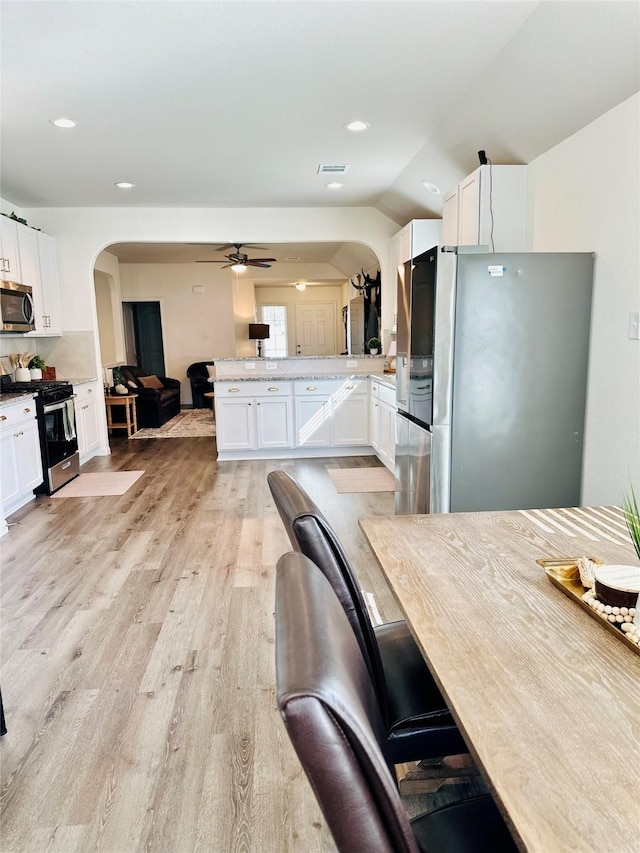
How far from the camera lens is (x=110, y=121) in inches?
134

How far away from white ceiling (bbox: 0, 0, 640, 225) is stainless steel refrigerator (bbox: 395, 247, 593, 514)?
34.6 inches

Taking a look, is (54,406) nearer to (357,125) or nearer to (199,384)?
(357,125)

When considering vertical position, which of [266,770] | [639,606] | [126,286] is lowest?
[266,770]

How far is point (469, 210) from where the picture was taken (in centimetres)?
362

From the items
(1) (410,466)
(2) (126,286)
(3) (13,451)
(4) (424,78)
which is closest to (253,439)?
(3) (13,451)

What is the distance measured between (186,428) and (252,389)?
8.30 ft

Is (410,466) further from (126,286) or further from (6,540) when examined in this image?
(126,286)

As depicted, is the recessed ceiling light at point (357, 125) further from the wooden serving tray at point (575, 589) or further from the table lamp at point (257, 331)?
the table lamp at point (257, 331)

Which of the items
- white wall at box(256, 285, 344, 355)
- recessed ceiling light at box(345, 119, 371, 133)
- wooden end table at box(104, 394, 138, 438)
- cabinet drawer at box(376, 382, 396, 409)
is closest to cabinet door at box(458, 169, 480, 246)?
recessed ceiling light at box(345, 119, 371, 133)

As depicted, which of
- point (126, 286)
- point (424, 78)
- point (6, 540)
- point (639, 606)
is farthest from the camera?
point (126, 286)

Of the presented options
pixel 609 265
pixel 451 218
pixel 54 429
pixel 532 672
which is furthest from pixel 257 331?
pixel 532 672

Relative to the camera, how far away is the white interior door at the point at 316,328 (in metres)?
12.3

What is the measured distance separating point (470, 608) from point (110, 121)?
11.8ft

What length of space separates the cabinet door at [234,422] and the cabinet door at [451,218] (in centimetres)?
258
